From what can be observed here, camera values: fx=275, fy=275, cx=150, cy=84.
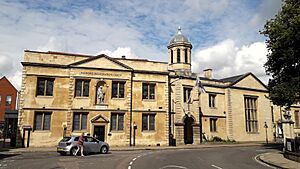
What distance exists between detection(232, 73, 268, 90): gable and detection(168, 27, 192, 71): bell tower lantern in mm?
8048

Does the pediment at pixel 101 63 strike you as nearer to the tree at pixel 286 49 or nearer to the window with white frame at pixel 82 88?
the window with white frame at pixel 82 88

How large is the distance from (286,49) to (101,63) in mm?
18533

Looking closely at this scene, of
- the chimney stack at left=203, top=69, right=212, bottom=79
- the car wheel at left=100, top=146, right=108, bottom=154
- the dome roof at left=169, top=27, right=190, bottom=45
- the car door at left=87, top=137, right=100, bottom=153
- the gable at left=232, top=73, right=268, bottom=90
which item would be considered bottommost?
the car wheel at left=100, top=146, right=108, bottom=154

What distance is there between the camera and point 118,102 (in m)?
30.7

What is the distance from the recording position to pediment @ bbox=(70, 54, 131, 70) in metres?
29.9

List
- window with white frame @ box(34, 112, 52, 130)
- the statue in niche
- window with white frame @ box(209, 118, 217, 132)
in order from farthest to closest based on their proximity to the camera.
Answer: window with white frame @ box(209, 118, 217, 132) < the statue in niche < window with white frame @ box(34, 112, 52, 130)

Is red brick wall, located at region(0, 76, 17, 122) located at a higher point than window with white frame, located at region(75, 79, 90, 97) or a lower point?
higher

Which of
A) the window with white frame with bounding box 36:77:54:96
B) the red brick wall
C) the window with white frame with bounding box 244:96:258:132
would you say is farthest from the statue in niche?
the red brick wall

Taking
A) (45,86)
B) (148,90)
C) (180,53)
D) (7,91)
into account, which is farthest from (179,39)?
(7,91)

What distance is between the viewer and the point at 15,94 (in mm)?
65625

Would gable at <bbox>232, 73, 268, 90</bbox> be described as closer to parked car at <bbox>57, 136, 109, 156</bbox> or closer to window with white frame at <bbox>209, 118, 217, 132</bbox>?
window with white frame at <bbox>209, 118, 217, 132</bbox>

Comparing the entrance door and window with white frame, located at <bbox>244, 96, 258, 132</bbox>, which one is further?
window with white frame, located at <bbox>244, 96, 258, 132</bbox>

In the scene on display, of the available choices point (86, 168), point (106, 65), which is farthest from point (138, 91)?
point (86, 168)

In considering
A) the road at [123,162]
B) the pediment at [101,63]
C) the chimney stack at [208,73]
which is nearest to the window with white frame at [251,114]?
the chimney stack at [208,73]
